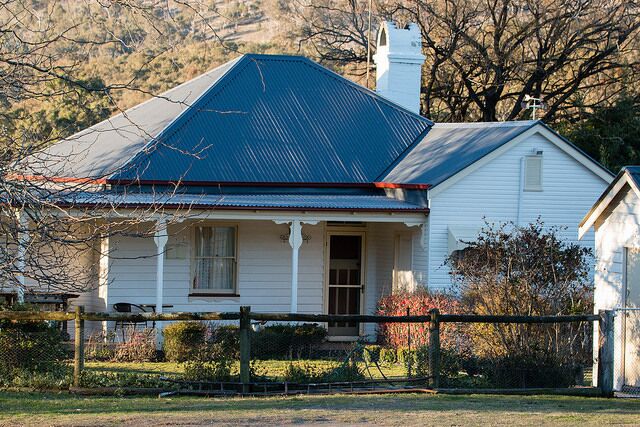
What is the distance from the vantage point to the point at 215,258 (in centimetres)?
2586

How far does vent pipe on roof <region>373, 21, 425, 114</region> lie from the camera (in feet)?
101

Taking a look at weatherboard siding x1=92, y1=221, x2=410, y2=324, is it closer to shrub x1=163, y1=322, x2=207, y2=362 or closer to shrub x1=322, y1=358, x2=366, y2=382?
shrub x1=163, y1=322, x2=207, y2=362

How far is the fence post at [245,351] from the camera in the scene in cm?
1585

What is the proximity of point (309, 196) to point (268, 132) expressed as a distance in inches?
93.6

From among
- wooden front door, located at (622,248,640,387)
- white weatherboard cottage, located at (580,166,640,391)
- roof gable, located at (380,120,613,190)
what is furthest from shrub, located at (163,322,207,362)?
wooden front door, located at (622,248,640,387)

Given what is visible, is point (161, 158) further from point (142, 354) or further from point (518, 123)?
point (518, 123)

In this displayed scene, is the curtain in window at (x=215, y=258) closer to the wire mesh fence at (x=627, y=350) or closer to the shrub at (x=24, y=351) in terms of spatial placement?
the shrub at (x=24, y=351)

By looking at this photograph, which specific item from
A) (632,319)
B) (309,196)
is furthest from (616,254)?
(309,196)

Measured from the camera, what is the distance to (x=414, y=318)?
53.1 feet

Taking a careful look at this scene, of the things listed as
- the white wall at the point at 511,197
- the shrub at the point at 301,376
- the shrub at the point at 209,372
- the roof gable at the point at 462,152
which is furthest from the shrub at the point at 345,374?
the roof gable at the point at 462,152

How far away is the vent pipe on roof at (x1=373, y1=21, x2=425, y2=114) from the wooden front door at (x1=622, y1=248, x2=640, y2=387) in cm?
1417

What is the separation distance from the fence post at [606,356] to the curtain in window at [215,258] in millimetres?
11364

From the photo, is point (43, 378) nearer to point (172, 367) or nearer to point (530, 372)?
point (172, 367)

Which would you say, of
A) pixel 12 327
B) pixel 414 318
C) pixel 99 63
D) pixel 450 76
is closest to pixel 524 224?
pixel 414 318
